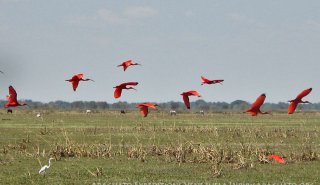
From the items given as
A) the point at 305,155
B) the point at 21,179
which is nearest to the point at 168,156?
the point at 305,155

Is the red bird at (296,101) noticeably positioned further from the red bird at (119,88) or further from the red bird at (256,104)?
the red bird at (119,88)

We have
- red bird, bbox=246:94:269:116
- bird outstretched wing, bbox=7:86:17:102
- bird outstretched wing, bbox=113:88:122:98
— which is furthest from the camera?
bird outstretched wing, bbox=7:86:17:102

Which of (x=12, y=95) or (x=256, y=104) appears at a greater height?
(x=12, y=95)

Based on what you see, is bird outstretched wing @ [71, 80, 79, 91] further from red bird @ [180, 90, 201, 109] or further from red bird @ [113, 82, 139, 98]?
red bird @ [180, 90, 201, 109]

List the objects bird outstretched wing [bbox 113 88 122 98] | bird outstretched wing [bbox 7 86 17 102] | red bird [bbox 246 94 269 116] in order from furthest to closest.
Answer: bird outstretched wing [bbox 7 86 17 102]
bird outstretched wing [bbox 113 88 122 98]
red bird [bbox 246 94 269 116]

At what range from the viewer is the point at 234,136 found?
36531 millimetres

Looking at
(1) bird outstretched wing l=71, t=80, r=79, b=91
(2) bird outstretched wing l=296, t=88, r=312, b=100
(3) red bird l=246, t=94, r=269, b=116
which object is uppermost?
(1) bird outstretched wing l=71, t=80, r=79, b=91

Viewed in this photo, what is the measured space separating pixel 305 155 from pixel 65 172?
31.8ft

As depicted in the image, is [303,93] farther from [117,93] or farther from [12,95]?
[12,95]

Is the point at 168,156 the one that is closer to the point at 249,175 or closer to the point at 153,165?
the point at 153,165

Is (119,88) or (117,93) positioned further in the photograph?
(119,88)

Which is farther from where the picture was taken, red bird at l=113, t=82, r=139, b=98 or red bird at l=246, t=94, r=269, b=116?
red bird at l=113, t=82, r=139, b=98

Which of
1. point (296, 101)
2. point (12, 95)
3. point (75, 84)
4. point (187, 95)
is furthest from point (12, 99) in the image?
point (296, 101)

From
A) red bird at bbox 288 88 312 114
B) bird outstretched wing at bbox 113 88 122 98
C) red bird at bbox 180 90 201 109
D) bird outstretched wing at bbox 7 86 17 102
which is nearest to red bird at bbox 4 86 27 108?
bird outstretched wing at bbox 7 86 17 102
